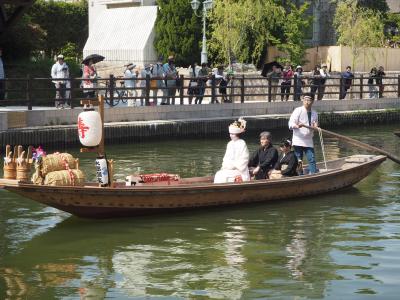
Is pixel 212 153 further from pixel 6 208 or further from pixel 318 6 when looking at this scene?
pixel 318 6

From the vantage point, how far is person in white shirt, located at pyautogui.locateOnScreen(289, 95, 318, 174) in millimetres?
17219

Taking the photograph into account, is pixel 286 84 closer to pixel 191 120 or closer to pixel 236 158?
pixel 191 120

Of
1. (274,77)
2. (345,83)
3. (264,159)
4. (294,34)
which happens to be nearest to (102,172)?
(264,159)

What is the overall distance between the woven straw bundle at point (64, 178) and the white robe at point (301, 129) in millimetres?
4566

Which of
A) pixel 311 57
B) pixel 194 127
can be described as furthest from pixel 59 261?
pixel 311 57

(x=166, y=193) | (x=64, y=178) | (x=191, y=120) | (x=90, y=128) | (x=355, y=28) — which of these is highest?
(x=355, y=28)

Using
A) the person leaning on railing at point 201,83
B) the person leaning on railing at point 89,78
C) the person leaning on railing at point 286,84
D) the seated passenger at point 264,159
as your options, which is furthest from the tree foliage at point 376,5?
the seated passenger at point 264,159

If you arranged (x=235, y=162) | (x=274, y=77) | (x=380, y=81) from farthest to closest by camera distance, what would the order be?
(x=380, y=81) < (x=274, y=77) < (x=235, y=162)

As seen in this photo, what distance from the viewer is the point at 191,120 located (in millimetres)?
29016

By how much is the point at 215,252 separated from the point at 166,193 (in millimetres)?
2282

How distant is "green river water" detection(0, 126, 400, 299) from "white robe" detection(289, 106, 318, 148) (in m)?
1.09

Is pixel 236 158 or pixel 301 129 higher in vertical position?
pixel 301 129

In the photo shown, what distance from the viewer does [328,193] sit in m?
18.2

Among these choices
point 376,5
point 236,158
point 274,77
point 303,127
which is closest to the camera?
point 236,158
